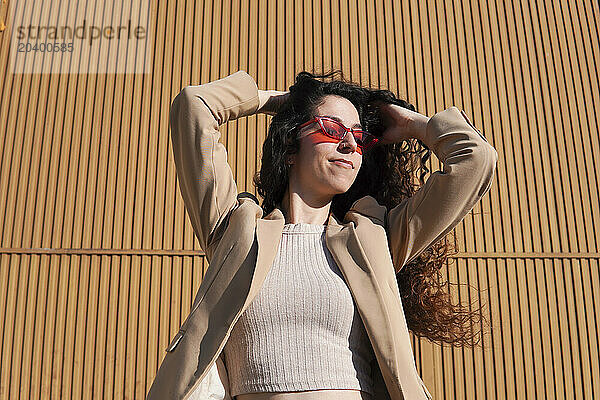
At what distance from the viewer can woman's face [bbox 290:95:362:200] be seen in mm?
1967

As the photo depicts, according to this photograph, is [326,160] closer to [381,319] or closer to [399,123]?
[399,123]

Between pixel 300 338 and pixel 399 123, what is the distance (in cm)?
74

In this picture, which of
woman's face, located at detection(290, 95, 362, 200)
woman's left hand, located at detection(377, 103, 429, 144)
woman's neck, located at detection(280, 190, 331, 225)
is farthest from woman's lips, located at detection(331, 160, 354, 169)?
woman's left hand, located at detection(377, 103, 429, 144)

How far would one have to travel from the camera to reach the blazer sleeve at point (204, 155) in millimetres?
1933

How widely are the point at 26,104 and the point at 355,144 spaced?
150 inches

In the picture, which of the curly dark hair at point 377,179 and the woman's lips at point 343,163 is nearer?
the woman's lips at point 343,163

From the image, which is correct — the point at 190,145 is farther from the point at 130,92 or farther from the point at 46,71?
the point at 46,71

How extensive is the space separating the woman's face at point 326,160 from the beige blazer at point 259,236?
98 millimetres

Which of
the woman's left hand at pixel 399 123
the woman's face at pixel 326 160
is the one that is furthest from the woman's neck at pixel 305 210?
the woman's left hand at pixel 399 123

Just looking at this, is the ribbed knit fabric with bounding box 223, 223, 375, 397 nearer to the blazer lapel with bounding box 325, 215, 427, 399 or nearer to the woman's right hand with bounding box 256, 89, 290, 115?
the blazer lapel with bounding box 325, 215, 427, 399

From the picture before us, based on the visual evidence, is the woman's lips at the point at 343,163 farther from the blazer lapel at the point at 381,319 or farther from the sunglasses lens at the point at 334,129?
the blazer lapel at the point at 381,319

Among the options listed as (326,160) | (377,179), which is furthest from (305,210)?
(377,179)

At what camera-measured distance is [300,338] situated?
173 cm

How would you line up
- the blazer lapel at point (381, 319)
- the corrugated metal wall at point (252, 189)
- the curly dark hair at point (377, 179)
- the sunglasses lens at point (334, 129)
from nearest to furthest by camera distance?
the blazer lapel at point (381, 319), the sunglasses lens at point (334, 129), the curly dark hair at point (377, 179), the corrugated metal wall at point (252, 189)
